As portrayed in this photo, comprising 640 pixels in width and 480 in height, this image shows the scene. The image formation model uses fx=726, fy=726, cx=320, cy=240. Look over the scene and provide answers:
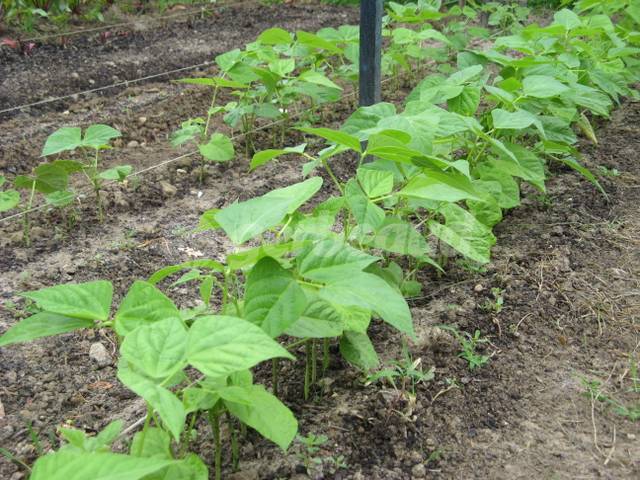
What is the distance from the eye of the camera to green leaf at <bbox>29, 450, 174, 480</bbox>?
0.83 metres

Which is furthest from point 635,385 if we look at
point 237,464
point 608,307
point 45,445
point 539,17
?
point 539,17

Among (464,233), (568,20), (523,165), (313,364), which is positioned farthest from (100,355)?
(568,20)

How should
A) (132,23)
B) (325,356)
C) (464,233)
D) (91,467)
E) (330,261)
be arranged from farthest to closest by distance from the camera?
(132,23) < (464,233) < (325,356) < (330,261) < (91,467)

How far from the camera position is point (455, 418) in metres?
1.56

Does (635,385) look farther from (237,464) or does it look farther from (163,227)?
(163,227)

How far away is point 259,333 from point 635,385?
1.09m

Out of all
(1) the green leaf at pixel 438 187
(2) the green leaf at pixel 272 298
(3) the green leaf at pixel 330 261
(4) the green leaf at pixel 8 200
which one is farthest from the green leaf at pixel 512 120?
(4) the green leaf at pixel 8 200

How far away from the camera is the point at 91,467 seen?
85 cm

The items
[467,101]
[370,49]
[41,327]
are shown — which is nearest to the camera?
[41,327]

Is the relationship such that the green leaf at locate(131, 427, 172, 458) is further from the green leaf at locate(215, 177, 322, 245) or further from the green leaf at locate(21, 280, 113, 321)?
the green leaf at locate(215, 177, 322, 245)

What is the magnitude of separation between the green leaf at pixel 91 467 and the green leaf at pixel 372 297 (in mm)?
403

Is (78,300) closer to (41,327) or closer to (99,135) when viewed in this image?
(41,327)

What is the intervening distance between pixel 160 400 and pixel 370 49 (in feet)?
6.96

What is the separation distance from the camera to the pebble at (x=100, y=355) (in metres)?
1.87
